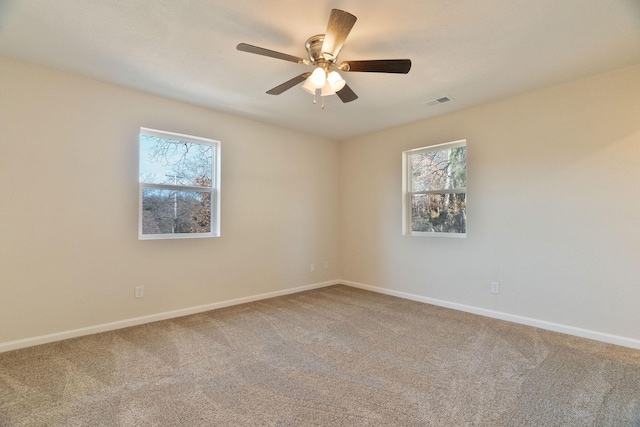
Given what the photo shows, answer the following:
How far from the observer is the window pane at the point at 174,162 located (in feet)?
10.8

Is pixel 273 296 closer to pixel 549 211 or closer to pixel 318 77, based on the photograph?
pixel 318 77

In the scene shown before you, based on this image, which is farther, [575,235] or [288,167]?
[288,167]

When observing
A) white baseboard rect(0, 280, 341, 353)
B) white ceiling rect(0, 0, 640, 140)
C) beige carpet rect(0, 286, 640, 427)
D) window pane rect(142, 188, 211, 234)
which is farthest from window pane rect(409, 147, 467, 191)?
window pane rect(142, 188, 211, 234)

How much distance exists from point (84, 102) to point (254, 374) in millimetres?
2952

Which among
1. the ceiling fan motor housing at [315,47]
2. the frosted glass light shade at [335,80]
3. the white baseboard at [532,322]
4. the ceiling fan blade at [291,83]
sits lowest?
the white baseboard at [532,322]

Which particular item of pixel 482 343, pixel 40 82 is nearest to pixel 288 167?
pixel 40 82

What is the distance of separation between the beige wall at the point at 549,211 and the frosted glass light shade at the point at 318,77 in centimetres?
231

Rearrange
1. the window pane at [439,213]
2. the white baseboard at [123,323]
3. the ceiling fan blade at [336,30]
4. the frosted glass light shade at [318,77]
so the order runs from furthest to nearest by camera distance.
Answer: the window pane at [439,213] → the white baseboard at [123,323] → the frosted glass light shade at [318,77] → the ceiling fan blade at [336,30]

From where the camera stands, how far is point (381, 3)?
1.87m

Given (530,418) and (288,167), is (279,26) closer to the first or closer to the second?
(288,167)

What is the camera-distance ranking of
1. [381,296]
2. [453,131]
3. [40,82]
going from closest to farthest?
[40,82] < [453,131] < [381,296]

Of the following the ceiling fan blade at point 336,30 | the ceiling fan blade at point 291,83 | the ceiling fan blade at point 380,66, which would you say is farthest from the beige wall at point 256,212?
the ceiling fan blade at point 336,30

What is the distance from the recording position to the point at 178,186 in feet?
11.5

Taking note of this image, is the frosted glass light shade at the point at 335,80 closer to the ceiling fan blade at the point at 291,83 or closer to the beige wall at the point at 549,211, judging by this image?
the ceiling fan blade at the point at 291,83
